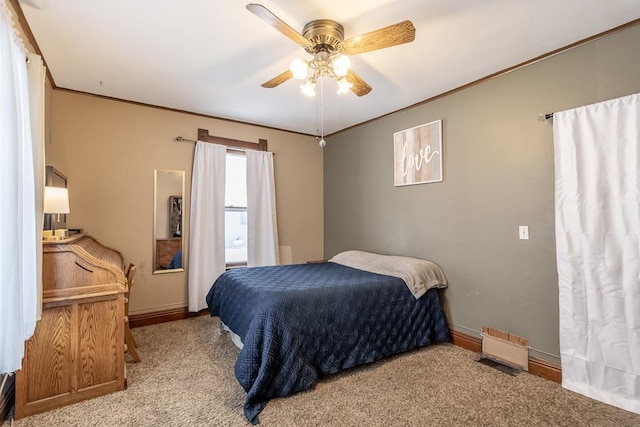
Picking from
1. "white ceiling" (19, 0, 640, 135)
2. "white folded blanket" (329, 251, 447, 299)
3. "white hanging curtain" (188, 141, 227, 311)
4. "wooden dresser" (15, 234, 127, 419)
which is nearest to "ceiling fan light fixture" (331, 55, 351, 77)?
"white ceiling" (19, 0, 640, 135)

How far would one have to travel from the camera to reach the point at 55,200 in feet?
7.34

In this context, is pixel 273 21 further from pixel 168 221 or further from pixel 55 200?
pixel 168 221

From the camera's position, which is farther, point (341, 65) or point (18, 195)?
point (341, 65)

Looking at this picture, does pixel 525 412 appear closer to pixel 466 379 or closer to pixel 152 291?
pixel 466 379

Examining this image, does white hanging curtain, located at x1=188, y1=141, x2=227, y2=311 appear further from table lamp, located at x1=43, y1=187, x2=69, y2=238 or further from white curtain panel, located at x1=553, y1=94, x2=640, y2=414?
white curtain panel, located at x1=553, y1=94, x2=640, y2=414

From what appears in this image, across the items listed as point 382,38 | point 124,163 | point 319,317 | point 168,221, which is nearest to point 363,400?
point 319,317

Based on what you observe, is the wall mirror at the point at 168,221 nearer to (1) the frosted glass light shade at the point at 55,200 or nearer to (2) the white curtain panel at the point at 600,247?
(1) the frosted glass light shade at the point at 55,200

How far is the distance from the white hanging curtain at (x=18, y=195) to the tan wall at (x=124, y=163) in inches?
60.5

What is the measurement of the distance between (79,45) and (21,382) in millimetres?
2386

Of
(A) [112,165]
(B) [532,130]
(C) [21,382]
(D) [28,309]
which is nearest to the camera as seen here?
(D) [28,309]

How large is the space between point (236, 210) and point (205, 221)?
52cm

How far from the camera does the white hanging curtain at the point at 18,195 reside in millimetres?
1503

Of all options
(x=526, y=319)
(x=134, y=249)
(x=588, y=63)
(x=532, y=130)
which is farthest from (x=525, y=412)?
(x=134, y=249)

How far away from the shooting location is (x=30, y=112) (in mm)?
1847
